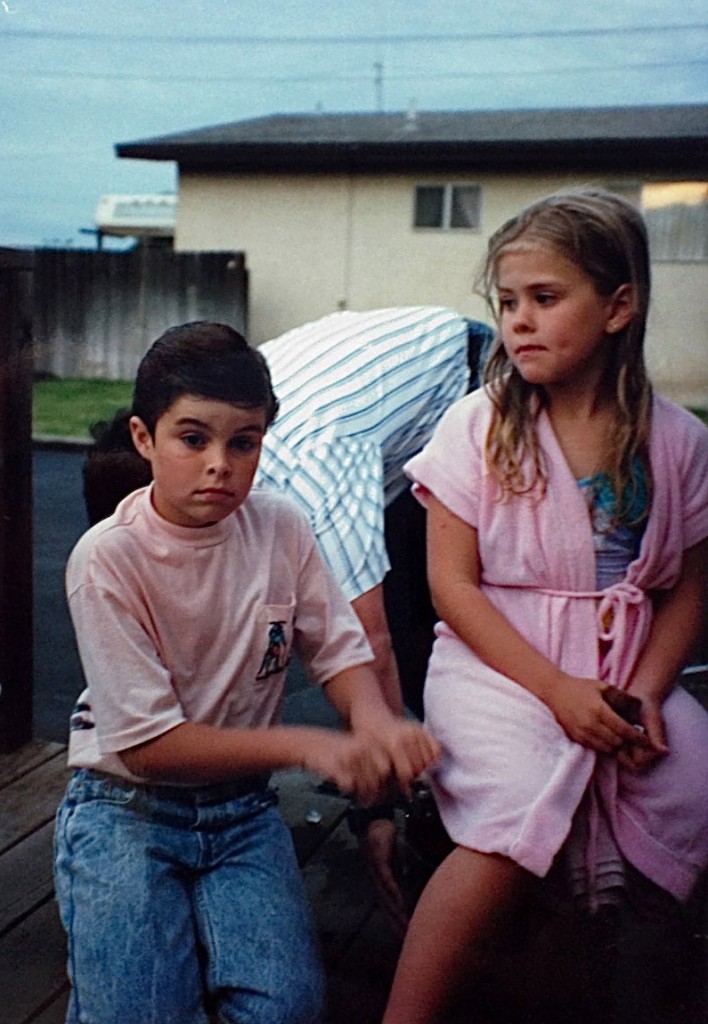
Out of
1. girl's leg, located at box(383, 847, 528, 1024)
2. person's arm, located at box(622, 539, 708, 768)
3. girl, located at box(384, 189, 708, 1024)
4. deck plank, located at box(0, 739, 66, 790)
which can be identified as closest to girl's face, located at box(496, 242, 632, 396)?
girl, located at box(384, 189, 708, 1024)

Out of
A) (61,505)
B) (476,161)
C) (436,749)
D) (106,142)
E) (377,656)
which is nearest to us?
(436,749)

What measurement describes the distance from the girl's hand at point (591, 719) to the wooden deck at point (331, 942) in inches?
9.1

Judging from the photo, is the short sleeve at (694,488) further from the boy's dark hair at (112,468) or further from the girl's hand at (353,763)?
the boy's dark hair at (112,468)

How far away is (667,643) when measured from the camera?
4.46 feet

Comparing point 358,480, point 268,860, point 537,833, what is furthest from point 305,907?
point 358,480

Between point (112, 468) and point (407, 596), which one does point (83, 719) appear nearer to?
point (112, 468)

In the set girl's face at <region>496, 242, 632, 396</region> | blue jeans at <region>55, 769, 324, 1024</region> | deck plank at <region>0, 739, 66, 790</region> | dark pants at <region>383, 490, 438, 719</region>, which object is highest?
girl's face at <region>496, 242, 632, 396</region>

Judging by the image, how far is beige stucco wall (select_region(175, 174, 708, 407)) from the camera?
4.75 ft

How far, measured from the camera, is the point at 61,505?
302 centimetres

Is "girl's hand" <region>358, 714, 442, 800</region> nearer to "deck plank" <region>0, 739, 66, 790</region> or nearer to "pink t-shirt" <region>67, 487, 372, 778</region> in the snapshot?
"pink t-shirt" <region>67, 487, 372, 778</region>

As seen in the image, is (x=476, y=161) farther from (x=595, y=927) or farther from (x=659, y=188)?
(x=595, y=927)

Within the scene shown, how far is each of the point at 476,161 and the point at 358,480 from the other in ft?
1.93

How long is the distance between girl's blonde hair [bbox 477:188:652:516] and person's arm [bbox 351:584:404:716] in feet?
0.86

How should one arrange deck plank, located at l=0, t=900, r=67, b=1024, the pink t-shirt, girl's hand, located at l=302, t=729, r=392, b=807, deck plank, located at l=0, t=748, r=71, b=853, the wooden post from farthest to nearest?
the wooden post → deck plank, located at l=0, t=748, r=71, b=853 → deck plank, located at l=0, t=900, r=67, b=1024 → the pink t-shirt → girl's hand, located at l=302, t=729, r=392, b=807
